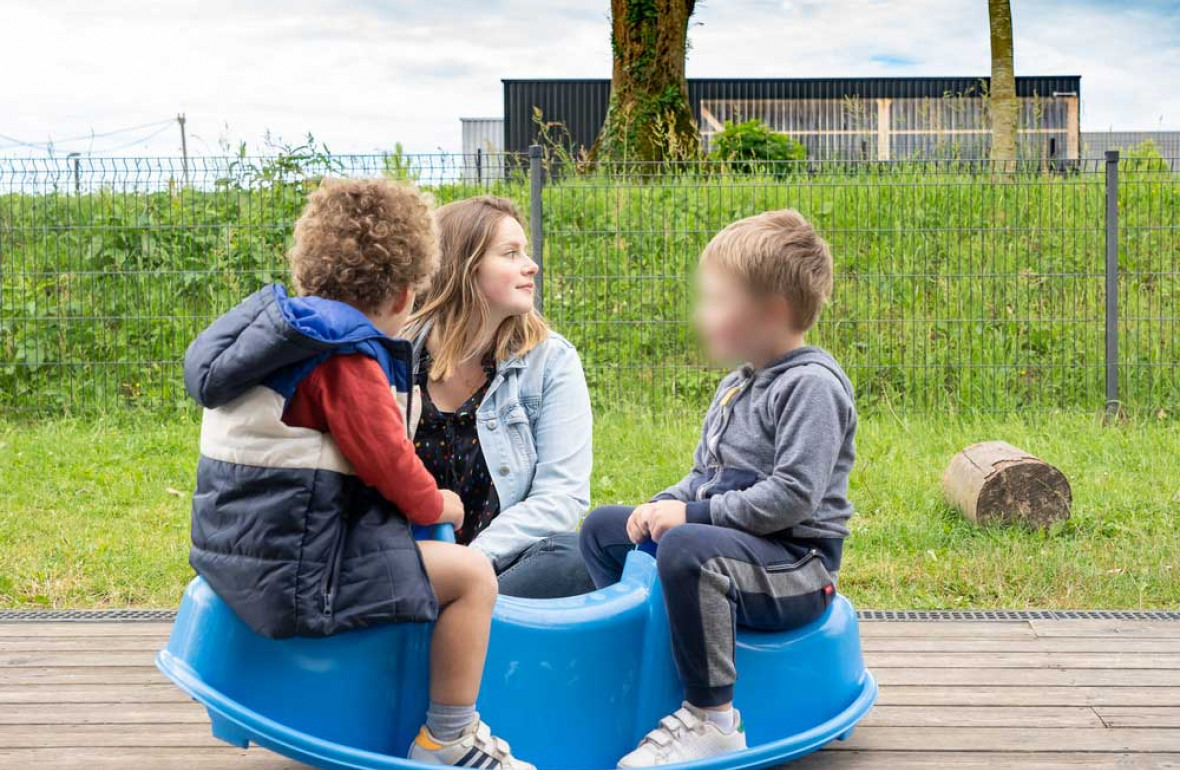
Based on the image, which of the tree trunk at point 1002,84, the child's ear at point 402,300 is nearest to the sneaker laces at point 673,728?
the child's ear at point 402,300

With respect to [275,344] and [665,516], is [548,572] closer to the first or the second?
[665,516]

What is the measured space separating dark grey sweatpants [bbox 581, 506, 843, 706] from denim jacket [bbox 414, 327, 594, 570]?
479mm

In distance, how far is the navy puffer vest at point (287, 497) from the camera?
79.0 inches

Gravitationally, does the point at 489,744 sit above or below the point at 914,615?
above

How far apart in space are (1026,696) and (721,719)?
0.96m

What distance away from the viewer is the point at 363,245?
2.14 meters

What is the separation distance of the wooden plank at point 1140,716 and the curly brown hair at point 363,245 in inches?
69.2

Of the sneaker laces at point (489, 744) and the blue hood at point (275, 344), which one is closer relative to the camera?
the blue hood at point (275, 344)

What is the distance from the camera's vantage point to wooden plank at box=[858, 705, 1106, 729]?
Answer: 272 centimetres

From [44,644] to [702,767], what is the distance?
1939mm

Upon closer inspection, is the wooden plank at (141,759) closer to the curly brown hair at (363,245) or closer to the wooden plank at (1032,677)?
the wooden plank at (1032,677)

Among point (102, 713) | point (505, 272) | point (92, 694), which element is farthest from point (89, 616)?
point (505, 272)

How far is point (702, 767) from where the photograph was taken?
2279 millimetres

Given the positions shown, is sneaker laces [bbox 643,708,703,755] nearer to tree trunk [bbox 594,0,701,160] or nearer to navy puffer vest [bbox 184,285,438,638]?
navy puffer vest [bbox 184,285,438,638]
